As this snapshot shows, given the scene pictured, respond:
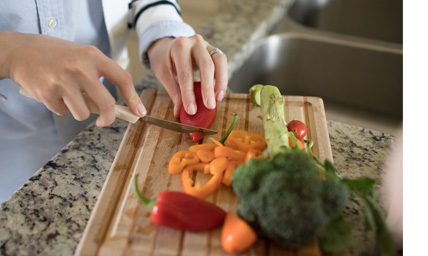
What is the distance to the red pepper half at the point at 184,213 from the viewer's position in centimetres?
77

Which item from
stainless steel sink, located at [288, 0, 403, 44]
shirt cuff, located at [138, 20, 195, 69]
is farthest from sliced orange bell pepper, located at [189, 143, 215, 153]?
stainless steel sink, located at [288, 0, 403, 44]

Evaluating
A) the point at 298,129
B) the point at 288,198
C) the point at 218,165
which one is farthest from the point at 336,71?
the point at 288,198

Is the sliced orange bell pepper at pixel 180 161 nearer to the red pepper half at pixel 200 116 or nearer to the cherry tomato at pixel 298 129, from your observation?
the red pepper half at pixel 200 116

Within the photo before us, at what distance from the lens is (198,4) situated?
2.85 m

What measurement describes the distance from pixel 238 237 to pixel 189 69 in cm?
51

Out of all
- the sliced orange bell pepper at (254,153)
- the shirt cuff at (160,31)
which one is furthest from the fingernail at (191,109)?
the shirt cuff at (160,31)

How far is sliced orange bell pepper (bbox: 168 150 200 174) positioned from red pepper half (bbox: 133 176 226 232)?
0.39 ft

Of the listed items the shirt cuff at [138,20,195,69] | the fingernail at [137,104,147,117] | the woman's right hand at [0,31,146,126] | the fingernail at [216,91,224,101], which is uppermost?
the woman's right hand at [0,31,146,126]

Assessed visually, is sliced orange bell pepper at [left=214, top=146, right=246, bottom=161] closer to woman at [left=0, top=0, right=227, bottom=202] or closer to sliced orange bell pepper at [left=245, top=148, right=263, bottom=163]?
sliced orange bell pepper at [left=245, top=148, right=263, bottom=163]

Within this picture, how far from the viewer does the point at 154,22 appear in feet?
4.11

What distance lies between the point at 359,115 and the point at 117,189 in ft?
4.48

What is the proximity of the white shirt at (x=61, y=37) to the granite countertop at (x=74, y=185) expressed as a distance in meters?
0.18

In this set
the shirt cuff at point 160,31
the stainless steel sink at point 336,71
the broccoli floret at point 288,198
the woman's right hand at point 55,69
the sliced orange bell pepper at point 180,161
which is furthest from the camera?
the stainless steel sink at point 336,71

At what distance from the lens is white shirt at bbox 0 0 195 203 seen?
3.68 ft
